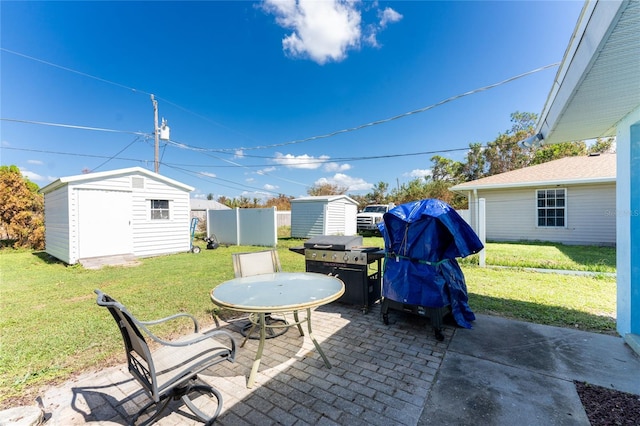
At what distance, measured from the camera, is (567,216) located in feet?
33.2

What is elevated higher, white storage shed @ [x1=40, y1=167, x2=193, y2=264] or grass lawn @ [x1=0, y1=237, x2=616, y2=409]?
white storage shed @ [x1=40, y1=167, x2=193, y2=264]

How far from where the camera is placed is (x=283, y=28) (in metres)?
9.26

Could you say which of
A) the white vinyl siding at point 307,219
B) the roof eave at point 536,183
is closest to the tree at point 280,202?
the white vinyl siding at point 307,219

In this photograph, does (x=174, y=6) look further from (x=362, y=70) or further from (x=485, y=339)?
(x=485, y=339)

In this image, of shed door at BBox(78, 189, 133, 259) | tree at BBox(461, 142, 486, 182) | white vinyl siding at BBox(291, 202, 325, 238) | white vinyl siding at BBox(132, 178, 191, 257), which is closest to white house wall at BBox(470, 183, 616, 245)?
white vinyl siding at BBox(291, 202, 325, 238)

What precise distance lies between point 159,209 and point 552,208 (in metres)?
15.5

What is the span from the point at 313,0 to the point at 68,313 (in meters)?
8.24

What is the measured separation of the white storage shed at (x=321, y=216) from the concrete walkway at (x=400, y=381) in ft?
35.9

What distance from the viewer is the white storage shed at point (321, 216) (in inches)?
553

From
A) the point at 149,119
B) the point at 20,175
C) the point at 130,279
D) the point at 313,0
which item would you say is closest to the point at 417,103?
the point at 313,0

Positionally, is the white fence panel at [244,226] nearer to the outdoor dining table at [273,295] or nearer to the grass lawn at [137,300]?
the grass lawn at [137,300]

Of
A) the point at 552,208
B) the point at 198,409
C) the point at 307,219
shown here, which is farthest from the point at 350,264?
the point at 552,208

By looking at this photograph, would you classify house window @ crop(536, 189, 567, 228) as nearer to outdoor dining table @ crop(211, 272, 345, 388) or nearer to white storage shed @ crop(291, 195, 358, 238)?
white storage shed @ crop(291, 195, 358, 238)

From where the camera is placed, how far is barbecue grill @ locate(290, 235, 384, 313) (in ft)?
12.7
